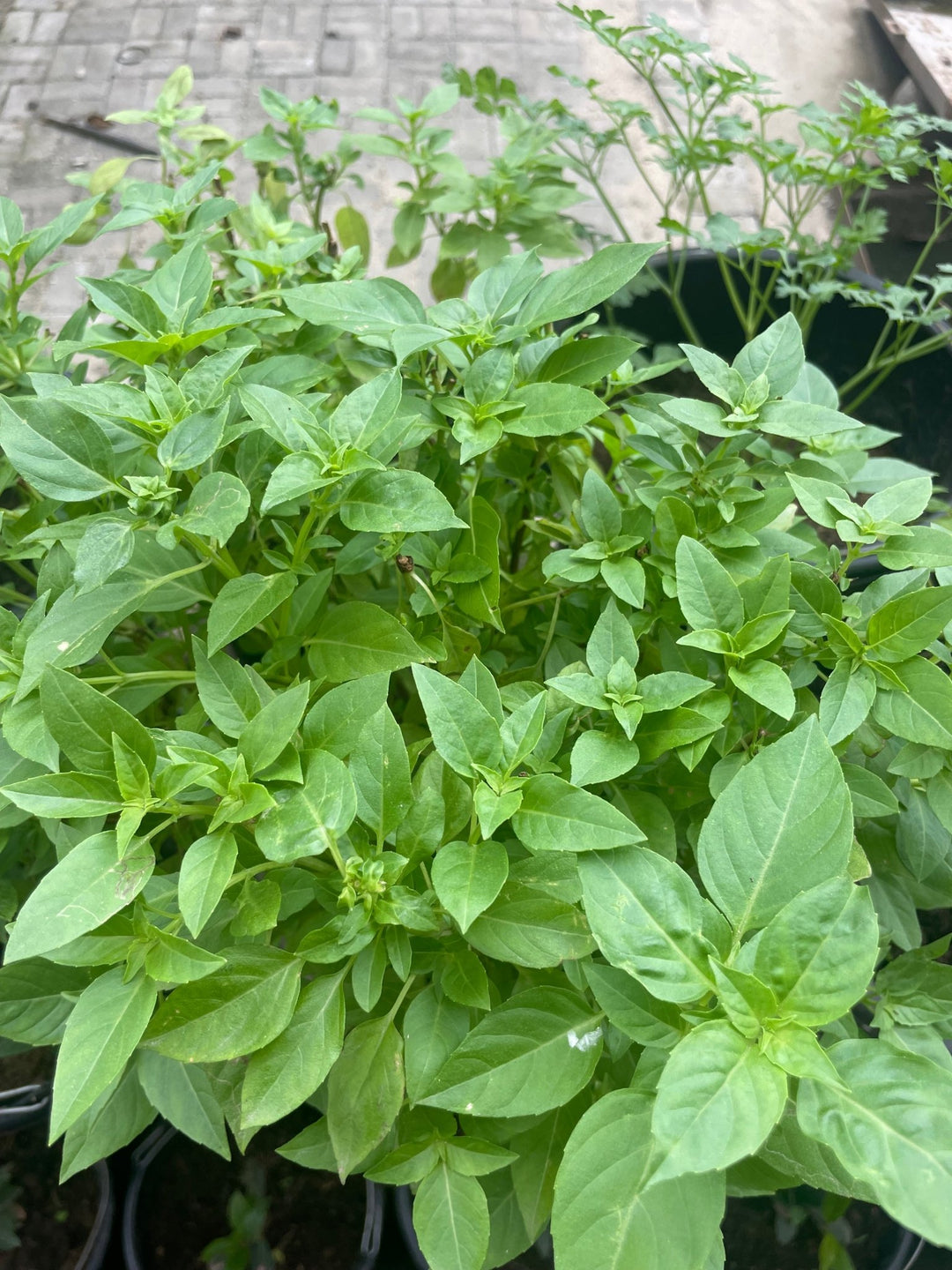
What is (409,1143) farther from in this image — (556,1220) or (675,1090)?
(675,1090)

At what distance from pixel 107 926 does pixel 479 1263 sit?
448mm

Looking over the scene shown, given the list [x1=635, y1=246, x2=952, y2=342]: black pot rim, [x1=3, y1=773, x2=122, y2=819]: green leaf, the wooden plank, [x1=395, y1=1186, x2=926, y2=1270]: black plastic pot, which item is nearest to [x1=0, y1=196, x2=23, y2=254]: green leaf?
[x1=3, y1=773, x2=122, y2=819]: green leaf

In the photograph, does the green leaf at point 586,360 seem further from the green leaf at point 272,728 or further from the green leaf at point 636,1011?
the green leaf at point 636,1011

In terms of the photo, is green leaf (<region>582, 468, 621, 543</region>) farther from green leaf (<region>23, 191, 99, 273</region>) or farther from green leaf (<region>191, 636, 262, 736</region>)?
green leaf (<region>23, 191, 99, 273</region>)

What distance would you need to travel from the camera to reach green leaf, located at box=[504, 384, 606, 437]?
Result: 2.99ft

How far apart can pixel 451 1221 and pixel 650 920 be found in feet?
1.18

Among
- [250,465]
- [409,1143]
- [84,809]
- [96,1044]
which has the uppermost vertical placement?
[250,465]

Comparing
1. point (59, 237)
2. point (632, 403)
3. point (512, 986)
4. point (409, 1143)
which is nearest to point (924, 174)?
point (632, 403)

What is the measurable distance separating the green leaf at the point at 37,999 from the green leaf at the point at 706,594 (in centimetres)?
74

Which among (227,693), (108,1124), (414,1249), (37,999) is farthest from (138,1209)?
(227,693)

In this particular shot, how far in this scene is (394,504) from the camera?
0.86 meters

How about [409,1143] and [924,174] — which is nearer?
[409,1143]

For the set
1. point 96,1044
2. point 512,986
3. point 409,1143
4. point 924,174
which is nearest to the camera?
point 96,1044

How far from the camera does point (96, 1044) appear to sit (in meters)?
0.73
